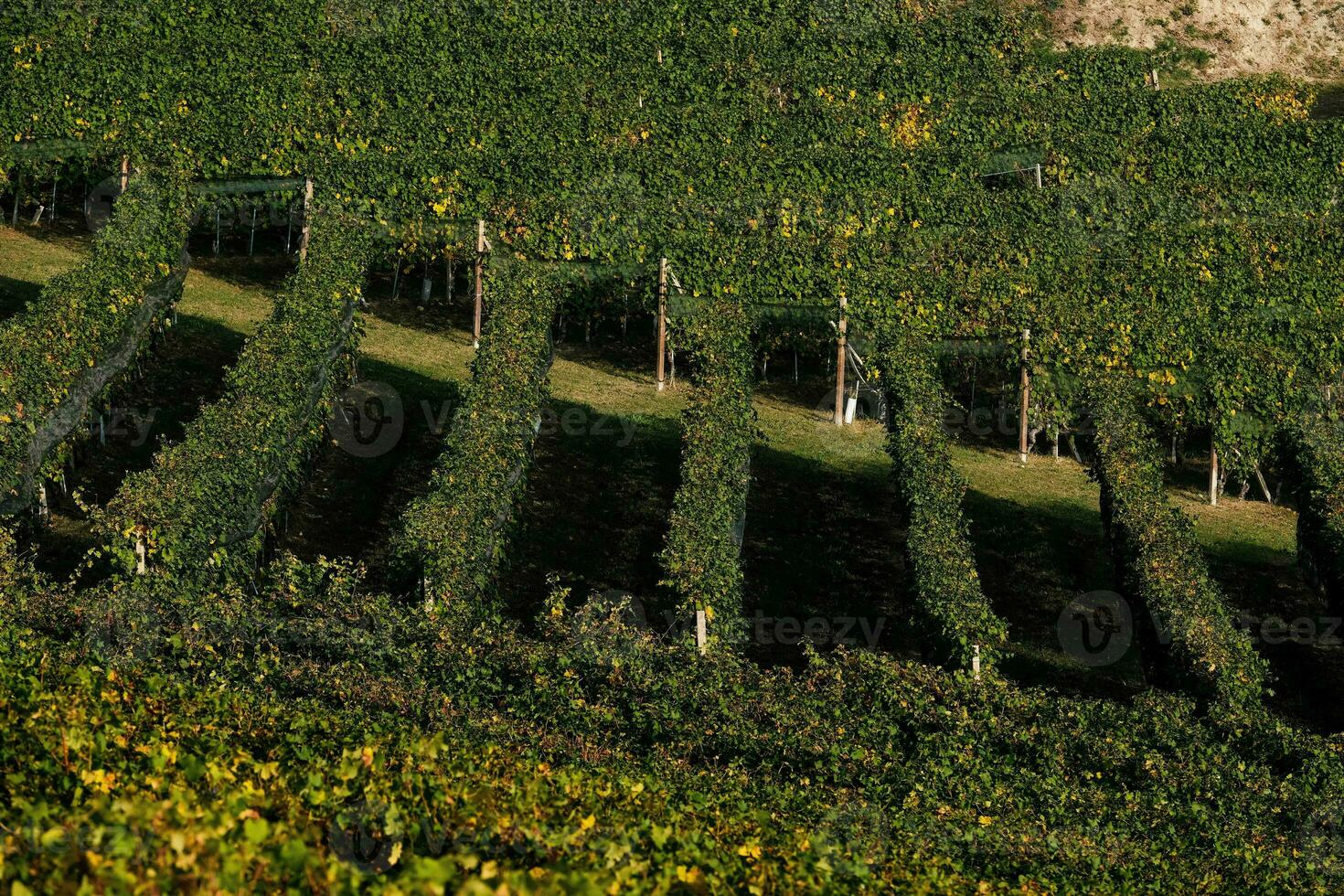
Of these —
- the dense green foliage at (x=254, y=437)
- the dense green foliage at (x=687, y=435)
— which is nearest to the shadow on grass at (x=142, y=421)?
the dense green foliage at (x=254, y=437)

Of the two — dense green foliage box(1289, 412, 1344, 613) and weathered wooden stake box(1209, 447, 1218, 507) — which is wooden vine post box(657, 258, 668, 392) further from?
dense green foliage box(1289, 412, 1344, 613)

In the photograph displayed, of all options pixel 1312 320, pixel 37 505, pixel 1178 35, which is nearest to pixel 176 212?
pixel 37 505

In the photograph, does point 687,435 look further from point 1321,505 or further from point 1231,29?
point 1231,29

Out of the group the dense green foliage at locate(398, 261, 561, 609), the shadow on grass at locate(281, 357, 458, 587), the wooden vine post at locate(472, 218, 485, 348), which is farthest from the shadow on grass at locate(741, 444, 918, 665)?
the wooden vine post at locate(472, 218, 485, 348)

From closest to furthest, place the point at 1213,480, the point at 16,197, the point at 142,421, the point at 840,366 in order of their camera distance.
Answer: the point at 142,421 → the point at 1213,480 → the point at 840,366 → the point at 16,197

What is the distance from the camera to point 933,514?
31.0 meters

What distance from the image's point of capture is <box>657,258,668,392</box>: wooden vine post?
1570 inches

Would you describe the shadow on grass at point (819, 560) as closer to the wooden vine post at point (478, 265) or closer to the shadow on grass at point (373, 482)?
the shadow on grass at point (373, 482)

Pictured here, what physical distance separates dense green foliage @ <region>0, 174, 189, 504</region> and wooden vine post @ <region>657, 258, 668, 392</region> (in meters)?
10.9

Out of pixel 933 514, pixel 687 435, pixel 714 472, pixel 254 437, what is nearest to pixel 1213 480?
pixel 933 514

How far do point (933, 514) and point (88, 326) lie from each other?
16816 mm

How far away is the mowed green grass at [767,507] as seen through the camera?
32.5m

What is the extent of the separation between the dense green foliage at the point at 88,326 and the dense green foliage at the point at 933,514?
15.5m

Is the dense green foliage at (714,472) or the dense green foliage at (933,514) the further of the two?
the dense green foliage at (714,472)
